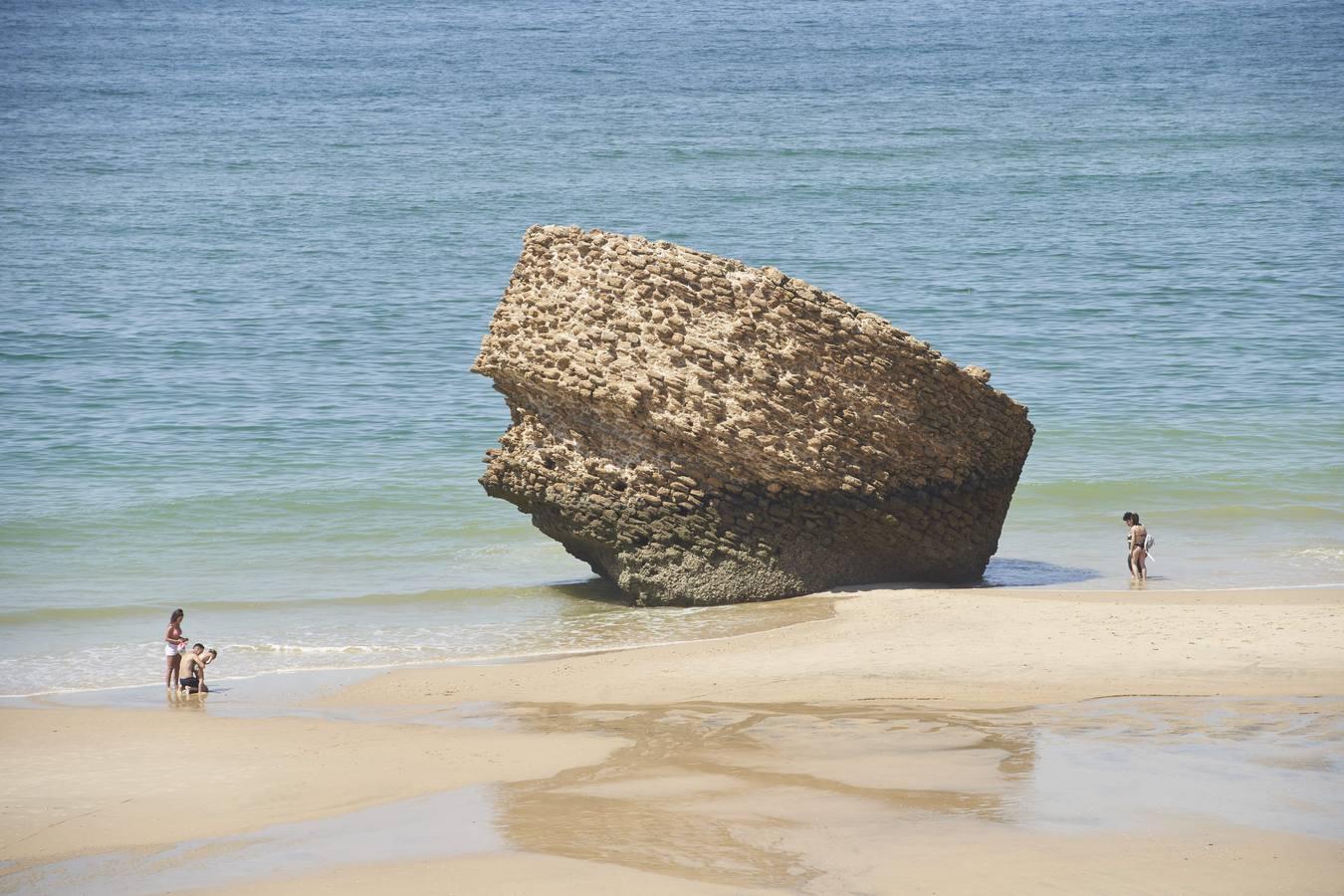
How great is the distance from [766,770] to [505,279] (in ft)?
78.9

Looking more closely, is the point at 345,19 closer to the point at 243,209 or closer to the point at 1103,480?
the point at 243,209

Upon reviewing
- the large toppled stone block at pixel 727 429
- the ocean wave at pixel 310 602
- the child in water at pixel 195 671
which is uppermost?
the large toppled stone block at pixel 727 429

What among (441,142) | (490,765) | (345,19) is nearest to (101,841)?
(490,765)

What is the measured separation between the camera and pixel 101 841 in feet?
26.0

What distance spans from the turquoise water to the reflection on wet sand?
3.56 m

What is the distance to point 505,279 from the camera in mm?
31656

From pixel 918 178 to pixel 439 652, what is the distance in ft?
108

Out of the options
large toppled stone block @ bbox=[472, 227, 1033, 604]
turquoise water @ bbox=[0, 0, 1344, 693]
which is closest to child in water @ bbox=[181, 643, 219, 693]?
turquoise water @ bbox=[0, 0, 1344, 693]

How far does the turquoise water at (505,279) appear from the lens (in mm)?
15484

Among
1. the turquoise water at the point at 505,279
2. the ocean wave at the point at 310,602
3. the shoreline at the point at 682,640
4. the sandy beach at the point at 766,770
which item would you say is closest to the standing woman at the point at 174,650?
the shoreline at the point at 682,640

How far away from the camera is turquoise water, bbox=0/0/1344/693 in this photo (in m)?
15.5

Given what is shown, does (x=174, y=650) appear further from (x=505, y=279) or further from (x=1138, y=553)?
(x=505, y=279)

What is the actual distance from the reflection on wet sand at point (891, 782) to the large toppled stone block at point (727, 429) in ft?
10.3

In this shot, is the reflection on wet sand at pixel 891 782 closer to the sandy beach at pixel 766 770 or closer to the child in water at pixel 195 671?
the sandy beach at pixel 766 770
